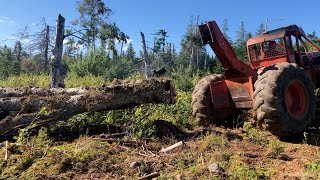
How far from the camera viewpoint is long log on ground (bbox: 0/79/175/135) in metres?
6.34

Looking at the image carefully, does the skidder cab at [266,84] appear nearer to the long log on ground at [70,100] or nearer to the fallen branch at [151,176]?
the long log on ground at [70,100]

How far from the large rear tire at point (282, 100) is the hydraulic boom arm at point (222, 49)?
75 centimetres

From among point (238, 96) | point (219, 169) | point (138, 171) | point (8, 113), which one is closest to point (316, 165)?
point (219, 169)

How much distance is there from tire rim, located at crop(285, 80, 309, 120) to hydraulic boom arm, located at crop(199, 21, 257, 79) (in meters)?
0.84

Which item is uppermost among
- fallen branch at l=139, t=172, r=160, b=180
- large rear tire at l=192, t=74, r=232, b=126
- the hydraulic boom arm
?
the hydraulic boom arm

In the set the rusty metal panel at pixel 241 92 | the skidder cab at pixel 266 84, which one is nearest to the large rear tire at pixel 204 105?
the skidder cab at pixel 266 84

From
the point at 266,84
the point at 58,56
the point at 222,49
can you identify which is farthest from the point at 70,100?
the point at 58,56

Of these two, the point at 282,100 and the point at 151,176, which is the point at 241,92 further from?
the point at 151,176

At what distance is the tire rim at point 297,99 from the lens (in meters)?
7.05

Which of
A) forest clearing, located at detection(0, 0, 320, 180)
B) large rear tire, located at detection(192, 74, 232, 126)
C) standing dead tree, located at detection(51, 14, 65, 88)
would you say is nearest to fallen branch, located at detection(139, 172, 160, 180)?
forest clearing, located at detection(0, 0, 320, 180)

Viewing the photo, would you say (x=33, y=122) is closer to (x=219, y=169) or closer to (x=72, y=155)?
(x=72, y=155)

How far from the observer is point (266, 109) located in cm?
623

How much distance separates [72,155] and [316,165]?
11.4 ft

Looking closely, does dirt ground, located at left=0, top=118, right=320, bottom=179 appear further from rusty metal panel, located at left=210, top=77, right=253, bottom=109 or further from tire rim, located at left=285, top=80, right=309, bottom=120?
rusty metal panel, located at left=210, top=77, right=253, bottom=109
